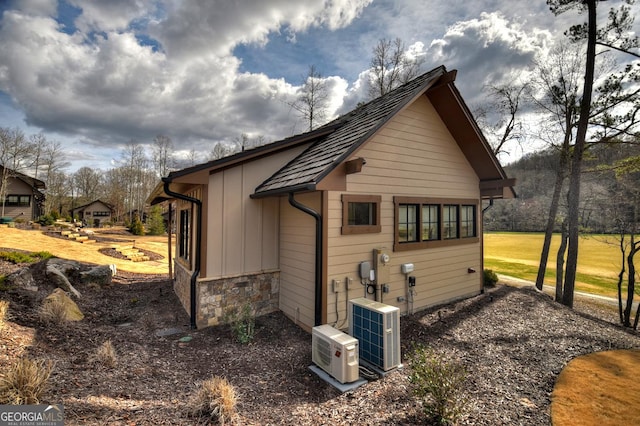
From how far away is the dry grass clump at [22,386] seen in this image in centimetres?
272

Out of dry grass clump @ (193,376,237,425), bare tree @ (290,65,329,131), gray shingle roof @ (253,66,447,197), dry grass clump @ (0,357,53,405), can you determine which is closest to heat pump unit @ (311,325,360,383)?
dry grass clump @ (193,376,237,425)

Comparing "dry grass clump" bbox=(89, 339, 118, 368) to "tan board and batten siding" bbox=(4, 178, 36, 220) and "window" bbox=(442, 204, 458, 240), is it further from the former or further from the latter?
"tan board and batten siding" bbox=(4, 178, 36, 220)

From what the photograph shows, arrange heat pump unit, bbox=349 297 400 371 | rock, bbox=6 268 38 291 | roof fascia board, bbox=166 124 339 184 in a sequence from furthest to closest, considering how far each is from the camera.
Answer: rock, bbox=6 268 38 291 → roof fascia board, bbox=166 124 339 184 → heat pump unit, bbox=349 297 400 371

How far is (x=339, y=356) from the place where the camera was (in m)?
3.96

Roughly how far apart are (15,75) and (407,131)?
10.8 metres

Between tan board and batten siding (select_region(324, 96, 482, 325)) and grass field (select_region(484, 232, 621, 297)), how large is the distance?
6729 millimetres

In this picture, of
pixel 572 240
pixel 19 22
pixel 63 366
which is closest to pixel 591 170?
pixel 572 240

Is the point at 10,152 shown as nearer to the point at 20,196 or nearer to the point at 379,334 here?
the point at 20,196

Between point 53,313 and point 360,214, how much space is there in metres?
6.34

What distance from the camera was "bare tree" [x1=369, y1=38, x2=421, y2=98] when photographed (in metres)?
16.8

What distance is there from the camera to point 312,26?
9789 mm

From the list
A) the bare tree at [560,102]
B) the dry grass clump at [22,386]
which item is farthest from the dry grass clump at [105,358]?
the bare tree at [560,102]

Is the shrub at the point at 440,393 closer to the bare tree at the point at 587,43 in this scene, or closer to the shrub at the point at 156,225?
the bare tree at the point at 587,43

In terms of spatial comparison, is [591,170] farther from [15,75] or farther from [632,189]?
[15,75]
